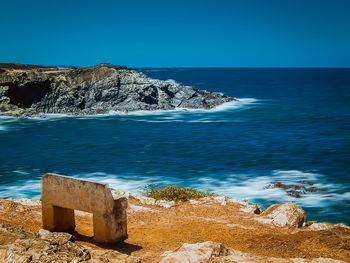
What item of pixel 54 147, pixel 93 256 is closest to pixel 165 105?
pixel 54 147

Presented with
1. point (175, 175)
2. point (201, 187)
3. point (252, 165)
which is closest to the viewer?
point (201, 187)

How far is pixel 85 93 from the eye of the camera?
5206 centimetres

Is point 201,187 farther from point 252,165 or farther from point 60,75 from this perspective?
point 60,75

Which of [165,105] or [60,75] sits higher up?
[60,75]

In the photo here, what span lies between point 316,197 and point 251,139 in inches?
606

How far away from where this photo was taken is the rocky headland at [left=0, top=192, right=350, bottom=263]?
7.04 meters

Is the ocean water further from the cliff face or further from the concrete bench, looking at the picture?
the concrete bench

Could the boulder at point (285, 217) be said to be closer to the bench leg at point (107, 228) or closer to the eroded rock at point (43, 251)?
the bench leg at point (107, 228)

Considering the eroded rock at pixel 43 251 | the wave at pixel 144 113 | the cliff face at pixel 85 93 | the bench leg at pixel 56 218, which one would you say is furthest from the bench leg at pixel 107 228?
the cliff face at pixel 85 93

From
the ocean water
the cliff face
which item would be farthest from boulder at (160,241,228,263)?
the cliff face

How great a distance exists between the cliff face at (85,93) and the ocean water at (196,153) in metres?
3.12

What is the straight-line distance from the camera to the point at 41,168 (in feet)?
81.5

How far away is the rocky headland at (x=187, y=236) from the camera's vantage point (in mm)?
7035

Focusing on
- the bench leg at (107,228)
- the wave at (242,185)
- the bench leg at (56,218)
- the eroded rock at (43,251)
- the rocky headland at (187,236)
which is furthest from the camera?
the wave at (242,185)
